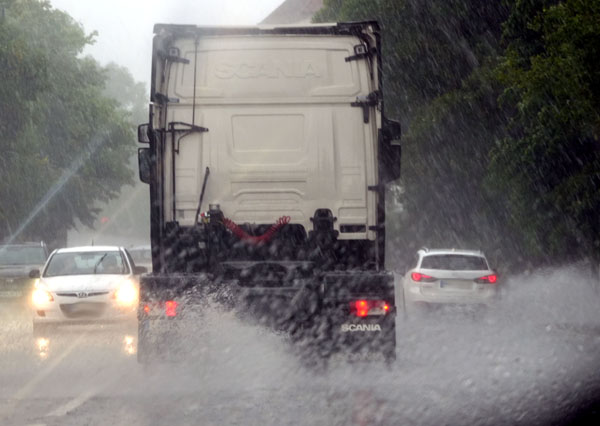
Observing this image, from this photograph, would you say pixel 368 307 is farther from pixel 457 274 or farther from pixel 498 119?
pixel 498 119

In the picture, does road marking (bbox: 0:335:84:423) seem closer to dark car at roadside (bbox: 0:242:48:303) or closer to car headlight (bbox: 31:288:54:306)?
car headlight (bbox: 31:288:54:306)

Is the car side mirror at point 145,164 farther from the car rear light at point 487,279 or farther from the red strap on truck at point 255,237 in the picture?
the car rear light at point 487,279

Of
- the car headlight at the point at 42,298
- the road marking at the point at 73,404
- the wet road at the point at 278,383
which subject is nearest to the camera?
the wet road at the point at 278,383

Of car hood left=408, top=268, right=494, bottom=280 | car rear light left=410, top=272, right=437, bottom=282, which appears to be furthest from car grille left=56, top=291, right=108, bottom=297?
car hood left=408, top=268, right=494, bottom=280

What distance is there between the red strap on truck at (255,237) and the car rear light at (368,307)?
3.85ft

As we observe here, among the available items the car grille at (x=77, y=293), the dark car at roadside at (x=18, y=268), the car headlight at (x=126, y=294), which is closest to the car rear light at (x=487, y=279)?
the car headlight at (x=126, y=294)

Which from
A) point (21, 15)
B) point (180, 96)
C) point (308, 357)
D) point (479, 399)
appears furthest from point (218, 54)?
point (21, 15)

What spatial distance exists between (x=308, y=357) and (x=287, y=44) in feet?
10.6

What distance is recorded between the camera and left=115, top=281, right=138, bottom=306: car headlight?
643 inches

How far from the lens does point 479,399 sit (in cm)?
969

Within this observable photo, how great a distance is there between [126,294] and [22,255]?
35.8ft

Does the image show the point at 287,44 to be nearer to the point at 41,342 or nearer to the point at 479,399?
the point at 479,399

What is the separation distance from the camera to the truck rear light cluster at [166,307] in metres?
10.9

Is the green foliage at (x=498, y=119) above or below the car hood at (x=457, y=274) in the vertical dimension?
above
